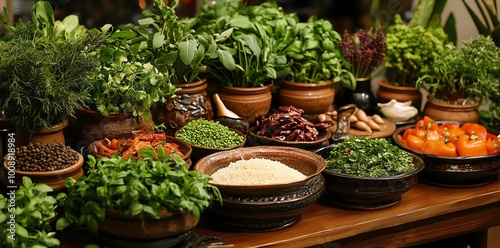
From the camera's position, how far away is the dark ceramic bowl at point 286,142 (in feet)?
8.05

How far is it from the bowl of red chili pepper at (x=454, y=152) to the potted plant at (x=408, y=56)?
370 mm

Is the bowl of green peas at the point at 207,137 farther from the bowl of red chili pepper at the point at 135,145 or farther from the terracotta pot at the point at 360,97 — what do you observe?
the terracotta pot at the point at 360,97

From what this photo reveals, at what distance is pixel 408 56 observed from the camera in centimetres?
300

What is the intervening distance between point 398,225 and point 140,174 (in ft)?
3.25

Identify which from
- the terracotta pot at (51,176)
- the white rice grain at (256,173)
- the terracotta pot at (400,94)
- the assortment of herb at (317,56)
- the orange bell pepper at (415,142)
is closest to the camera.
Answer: the terracotta pot at (51,176)

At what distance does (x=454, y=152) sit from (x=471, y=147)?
0.21 ft

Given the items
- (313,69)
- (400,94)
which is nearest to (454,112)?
(400,94)

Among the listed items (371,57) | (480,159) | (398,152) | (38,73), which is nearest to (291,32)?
(371,57)

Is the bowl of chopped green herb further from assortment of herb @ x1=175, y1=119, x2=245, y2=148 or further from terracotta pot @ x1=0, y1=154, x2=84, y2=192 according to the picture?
terracotta pot @ x1=0, y1=154, x2=84, y2=192

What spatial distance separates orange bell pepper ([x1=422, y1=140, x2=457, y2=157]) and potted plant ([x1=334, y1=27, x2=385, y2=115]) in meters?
0.49

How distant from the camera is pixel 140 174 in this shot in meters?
1.83

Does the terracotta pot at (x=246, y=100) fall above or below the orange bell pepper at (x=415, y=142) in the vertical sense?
above

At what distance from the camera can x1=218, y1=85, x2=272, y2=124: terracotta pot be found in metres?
2.69

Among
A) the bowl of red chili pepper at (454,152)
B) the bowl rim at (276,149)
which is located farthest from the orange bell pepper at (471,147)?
the bowl rim at (276,149)
